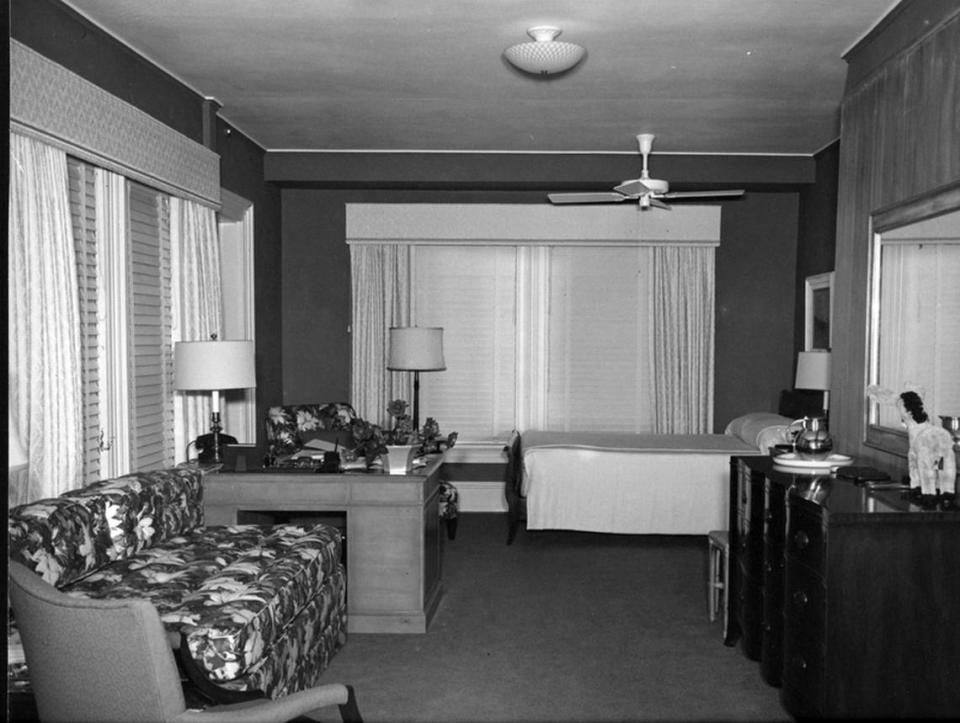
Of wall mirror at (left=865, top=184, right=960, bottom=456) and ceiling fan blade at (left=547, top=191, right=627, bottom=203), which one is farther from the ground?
ceiling fan blade at (left=547, top=191, right=627, bottom=203)

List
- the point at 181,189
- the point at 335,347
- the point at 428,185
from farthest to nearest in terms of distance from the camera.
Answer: the point at 335,347, the point at 428,185, the point at 181,189

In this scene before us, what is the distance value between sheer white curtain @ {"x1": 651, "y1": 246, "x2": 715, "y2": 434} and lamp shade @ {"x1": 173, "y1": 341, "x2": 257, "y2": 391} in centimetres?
390

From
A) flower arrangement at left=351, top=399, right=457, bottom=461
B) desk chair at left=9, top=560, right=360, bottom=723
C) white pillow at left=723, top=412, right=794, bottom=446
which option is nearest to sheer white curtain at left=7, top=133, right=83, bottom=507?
desk chair at left=9, top=560, right=360, bottom=723

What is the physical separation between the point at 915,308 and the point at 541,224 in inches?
169

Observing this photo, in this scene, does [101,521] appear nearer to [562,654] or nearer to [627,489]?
[562,654]

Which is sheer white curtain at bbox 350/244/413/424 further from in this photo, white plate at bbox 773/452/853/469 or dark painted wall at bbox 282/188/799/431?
white plate at bbox 773/452/853/469

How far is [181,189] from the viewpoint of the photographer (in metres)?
5.05

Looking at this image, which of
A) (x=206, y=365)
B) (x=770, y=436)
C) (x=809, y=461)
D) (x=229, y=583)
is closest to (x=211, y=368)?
(x=206, y=365)

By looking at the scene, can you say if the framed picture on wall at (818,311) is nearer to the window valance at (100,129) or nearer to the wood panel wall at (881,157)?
the wood panel wall at (881,157)

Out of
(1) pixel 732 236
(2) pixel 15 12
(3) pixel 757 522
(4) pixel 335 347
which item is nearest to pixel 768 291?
(1) pixel 732 236

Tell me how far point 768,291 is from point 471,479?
2918mm

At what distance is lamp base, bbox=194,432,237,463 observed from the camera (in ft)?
16.0

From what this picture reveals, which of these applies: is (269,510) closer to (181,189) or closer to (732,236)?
(181,189)

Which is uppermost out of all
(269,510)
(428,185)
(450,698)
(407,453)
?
(428,185)
